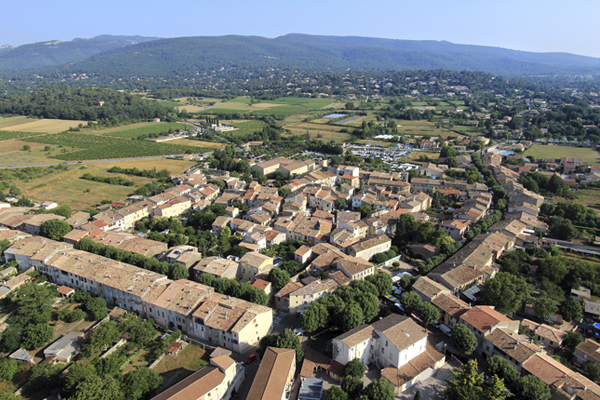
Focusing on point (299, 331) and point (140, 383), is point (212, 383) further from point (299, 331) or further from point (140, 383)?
point (299, 331)

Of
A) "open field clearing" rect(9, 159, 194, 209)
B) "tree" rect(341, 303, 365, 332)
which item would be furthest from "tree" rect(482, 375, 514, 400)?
"open field clearing" rect(9, 159, 194, 209)

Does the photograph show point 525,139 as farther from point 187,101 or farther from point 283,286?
point 187,101

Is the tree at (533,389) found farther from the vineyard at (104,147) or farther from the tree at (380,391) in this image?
the vineyard at (104,147)

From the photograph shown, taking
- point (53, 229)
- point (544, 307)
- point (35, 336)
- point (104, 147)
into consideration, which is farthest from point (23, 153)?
point (544, 307)

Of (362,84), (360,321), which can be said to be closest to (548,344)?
(360,321)

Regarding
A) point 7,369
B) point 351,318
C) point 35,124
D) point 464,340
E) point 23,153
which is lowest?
point 35,124

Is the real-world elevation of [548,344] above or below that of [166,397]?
below

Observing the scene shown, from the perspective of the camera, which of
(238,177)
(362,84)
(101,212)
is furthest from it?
(362,84)

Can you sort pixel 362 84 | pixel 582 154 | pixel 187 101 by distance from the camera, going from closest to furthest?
pixel 582 154, pixel 187 101, pixel 362 84
